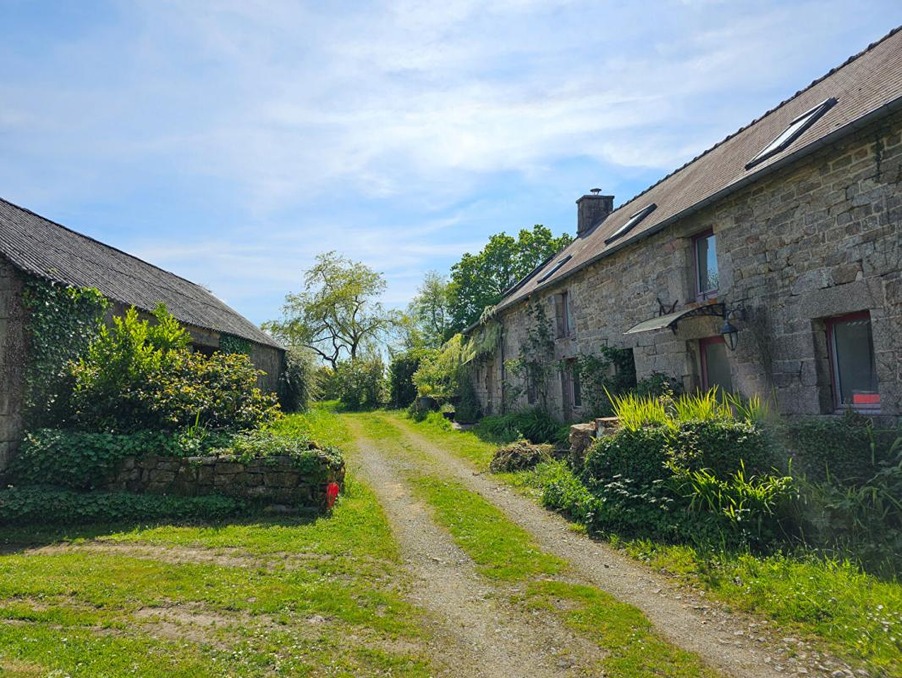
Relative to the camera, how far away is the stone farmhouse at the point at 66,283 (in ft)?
24.9

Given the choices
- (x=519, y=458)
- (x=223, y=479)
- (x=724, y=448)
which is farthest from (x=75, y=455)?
(x=724, y=448)

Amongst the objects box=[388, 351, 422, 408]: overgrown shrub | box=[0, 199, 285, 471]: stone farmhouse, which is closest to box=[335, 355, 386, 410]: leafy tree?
box=[388, 351, 422, 408]: overgrown shrub

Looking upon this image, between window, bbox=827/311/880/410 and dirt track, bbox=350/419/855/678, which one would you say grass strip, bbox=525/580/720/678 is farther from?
window, bbox=827/311/880/410

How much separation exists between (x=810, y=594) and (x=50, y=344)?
10.2m

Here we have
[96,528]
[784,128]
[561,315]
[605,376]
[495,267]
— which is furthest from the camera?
[495,267]

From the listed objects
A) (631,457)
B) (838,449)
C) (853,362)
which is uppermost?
(853,362)

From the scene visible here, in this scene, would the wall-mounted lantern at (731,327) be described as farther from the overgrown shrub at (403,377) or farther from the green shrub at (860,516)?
the overgrown shrub at (403,377)

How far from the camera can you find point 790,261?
7.19 metres

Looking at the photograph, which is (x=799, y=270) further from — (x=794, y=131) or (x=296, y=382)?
(x=296, y=382)

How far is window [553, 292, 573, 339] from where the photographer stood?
14.4 m

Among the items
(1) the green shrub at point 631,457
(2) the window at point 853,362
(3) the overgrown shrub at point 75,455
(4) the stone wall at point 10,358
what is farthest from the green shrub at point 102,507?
(2) the window at point 853,362

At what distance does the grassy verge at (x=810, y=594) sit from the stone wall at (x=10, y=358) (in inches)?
338

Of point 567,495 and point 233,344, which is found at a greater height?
point 233,344

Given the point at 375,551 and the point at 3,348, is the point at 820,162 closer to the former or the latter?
the point at 375,551
